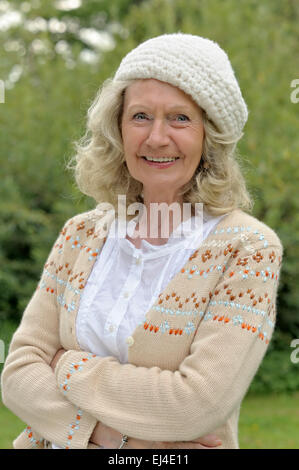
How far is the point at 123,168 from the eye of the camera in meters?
2.45

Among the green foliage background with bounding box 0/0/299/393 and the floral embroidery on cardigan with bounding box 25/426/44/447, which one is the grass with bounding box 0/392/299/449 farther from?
the floral embroidery on cardigan with bounding box 25/426/44/447

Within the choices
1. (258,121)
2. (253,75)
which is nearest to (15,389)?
(258,121)

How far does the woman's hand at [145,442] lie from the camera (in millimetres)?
1949

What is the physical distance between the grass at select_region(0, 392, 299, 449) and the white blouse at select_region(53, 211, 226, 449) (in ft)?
8.42

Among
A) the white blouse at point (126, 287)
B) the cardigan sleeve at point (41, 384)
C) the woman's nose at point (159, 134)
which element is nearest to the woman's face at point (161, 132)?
the woman's nose at point (159, 134)

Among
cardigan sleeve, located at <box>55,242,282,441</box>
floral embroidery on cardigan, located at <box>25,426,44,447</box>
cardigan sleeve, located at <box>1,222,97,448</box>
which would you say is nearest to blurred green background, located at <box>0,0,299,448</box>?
floral embroidery on cardigan, located at <box>25,426,44,447</box>

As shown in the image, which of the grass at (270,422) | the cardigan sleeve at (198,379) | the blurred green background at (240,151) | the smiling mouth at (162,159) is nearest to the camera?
the cardigan sleeve at (198,379)

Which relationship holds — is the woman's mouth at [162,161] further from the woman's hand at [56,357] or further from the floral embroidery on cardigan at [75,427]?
the floral embroidery on cardigan at [75,427]

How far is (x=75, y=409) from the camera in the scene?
2025 mm

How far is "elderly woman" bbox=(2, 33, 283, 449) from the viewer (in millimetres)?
1896

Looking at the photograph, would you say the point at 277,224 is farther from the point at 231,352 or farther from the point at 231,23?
the point at 231,352

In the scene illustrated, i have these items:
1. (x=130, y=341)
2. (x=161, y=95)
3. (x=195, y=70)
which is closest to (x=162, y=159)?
(x=161, y=95)

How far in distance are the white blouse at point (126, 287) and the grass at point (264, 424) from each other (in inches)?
101

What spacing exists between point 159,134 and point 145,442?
1.01m
